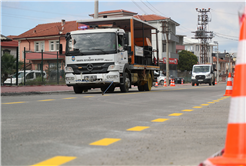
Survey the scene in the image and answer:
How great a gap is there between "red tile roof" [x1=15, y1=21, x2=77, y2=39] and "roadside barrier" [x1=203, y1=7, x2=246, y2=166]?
66.4m

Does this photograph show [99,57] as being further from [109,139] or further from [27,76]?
[27,76]

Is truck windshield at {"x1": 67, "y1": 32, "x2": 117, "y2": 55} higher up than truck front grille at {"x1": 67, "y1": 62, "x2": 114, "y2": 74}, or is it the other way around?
truck windshield at {"x1": 67, "y1": 32, "x2": 117, "y2": 55}

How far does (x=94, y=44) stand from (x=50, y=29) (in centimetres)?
5466

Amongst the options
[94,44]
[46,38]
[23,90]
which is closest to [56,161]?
[94,44]

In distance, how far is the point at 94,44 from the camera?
60.7 ft

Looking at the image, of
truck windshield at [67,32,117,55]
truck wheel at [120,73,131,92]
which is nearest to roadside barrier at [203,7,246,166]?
truck windshield at [67,32,117,55]

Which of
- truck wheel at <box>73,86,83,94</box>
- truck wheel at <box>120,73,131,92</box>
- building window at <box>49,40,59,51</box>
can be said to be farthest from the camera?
building window at <box>49,40,59,51</box>

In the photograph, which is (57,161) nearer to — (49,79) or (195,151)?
(195,151)

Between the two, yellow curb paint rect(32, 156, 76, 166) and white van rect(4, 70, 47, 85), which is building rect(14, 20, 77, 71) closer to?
white van rect(4, 70, 47, 85)

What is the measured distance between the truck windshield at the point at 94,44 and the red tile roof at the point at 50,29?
1990 inches

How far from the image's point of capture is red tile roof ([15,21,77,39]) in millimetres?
69438

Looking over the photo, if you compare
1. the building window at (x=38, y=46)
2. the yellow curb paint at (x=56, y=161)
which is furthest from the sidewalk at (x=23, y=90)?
the building window at (x=38, y=46)

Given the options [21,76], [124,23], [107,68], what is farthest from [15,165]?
[21,76]

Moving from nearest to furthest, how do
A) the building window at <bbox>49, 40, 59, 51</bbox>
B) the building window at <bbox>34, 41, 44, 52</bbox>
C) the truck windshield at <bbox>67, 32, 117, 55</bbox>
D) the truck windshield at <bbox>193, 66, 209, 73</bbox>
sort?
the truck windshield at <bbox>67, 32, 117, 55</bbox>
the truck windshield at <bbox>193, 66, 209, 73</bbox>
the building window at <bbox>49, 40, 59, 51</bbox>
the building window at <bbox>34, 41, 44, 52</bbox>
